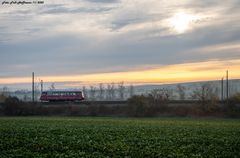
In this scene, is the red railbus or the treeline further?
the red railbus

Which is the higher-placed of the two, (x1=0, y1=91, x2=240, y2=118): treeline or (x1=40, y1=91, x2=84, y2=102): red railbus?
(x1=40, y1=91, x2=84, y2=102): red railbus

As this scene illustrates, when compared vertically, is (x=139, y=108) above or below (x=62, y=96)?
below

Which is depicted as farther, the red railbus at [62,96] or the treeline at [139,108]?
the red railbus at [62,96]

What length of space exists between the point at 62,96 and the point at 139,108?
→ 2076cm

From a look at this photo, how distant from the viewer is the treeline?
7931 cm

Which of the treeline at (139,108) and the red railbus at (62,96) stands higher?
the red railbus at (62,96)

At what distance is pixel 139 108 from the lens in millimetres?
80375

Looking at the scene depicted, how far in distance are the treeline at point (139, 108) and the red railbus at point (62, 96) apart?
7.21 metres

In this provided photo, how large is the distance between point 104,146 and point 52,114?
192 feet

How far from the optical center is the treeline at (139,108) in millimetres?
79312

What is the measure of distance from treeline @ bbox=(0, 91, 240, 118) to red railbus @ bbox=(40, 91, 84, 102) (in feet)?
23.7

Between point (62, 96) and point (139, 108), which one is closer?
point (139, 108)

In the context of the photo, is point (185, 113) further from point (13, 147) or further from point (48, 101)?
point (13, 147)

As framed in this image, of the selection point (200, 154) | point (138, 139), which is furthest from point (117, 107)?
point (200, 154)
